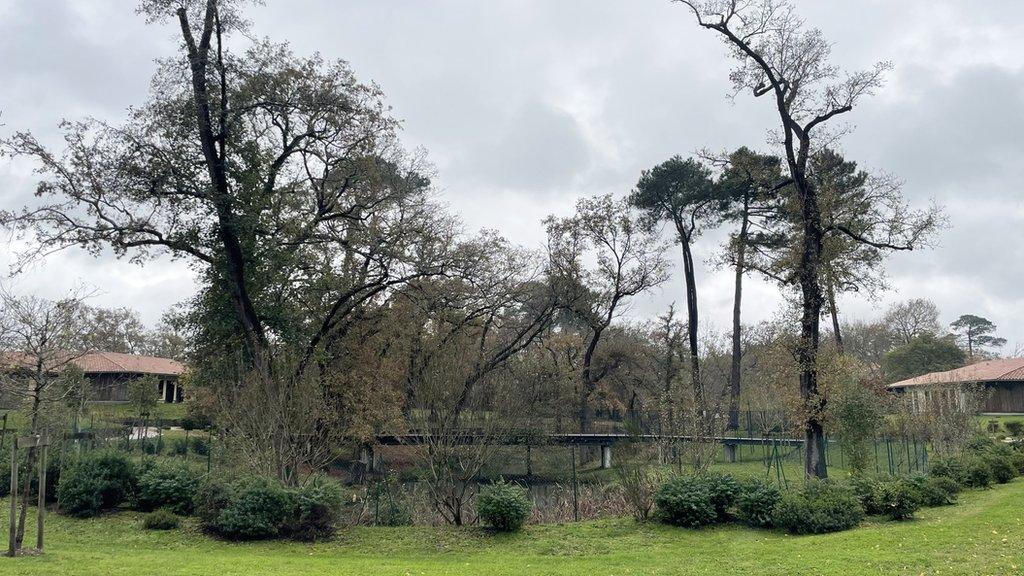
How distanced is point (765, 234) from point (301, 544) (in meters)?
29.9

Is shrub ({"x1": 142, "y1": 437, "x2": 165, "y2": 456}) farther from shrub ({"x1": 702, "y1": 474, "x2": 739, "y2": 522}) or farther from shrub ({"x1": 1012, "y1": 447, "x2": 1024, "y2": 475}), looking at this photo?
shrub ({"x1": 1012, "y1": 447, "x2": 1024, "y2": 475})

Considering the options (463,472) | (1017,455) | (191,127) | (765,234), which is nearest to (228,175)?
(191,127)

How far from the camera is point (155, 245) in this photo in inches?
812

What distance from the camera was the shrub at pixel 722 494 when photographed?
529 inches

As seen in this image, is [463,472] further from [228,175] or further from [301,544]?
[228,175]

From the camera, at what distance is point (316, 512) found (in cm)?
1319

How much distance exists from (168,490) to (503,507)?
7.39 meters

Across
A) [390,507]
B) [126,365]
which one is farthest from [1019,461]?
[126,365]

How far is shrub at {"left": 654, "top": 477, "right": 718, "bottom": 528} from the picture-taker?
13.2 meters

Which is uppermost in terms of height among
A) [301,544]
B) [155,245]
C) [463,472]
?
[155,245]

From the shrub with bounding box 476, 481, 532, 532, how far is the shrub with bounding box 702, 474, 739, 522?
351cm

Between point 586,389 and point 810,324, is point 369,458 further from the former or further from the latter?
point 810,324

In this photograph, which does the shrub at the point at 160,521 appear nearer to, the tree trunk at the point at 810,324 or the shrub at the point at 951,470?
the tree trunk at the point at 810,324

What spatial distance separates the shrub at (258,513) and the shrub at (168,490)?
93.6 inches
